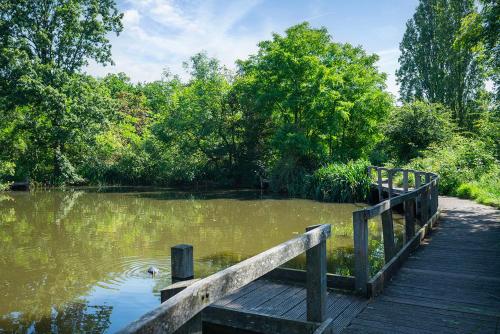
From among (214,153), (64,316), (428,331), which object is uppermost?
(214,153)

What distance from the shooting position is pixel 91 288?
8.29 metres

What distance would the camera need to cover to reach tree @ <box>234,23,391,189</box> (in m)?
26.8

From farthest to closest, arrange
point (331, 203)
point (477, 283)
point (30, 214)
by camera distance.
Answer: point (331, 203) < point (30, 214) < point (477, 283)

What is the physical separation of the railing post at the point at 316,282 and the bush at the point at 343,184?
18570 mm

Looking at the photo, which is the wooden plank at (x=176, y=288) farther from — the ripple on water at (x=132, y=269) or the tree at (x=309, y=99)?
the tree at (x=309, y=99)

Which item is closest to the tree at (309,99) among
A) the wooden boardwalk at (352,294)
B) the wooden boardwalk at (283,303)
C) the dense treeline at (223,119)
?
the dense treeline at (223,119)

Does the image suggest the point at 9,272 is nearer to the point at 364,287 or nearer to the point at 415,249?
the point at 364,287

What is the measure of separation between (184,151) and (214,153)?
8.26 ft

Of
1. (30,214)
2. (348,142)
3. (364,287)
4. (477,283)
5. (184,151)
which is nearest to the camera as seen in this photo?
(364,287)

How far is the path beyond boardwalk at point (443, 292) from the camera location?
14.9ft

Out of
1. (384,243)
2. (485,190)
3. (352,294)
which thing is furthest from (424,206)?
(485,190)

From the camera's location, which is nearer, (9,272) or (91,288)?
(91,288)

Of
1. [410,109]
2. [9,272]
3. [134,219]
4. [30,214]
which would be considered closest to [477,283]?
[9,272]

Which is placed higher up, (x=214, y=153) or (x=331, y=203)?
(x=214, y=153)
